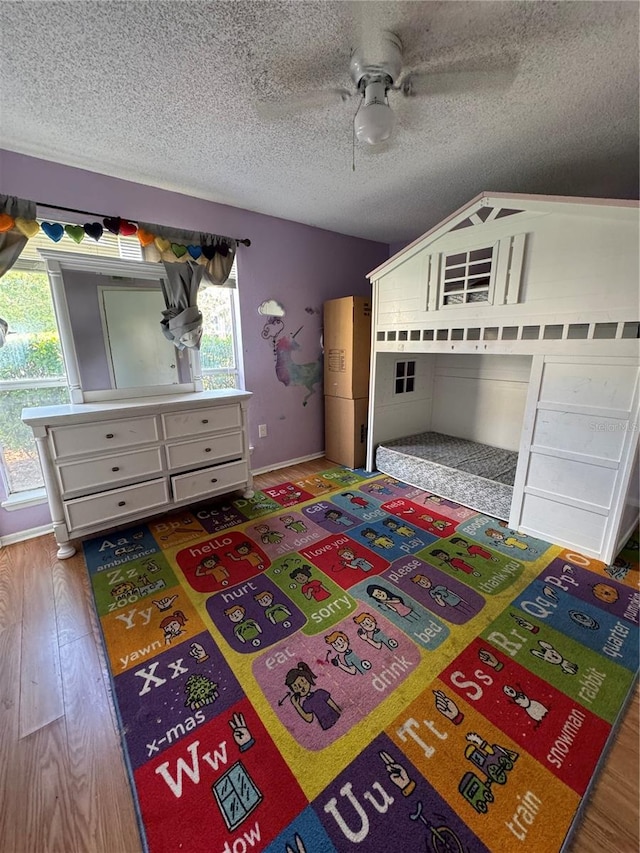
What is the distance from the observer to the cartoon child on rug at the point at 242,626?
5.12ft

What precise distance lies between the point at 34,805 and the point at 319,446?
3156mm

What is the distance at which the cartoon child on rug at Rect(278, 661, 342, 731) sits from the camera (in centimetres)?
124

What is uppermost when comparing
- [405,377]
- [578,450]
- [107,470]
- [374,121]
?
[374,121]

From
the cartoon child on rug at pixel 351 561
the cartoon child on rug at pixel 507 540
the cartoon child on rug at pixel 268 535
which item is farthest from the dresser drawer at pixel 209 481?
the cartoon child on rug at pixel 507 540

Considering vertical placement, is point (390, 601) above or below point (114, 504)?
below

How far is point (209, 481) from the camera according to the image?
104 inches

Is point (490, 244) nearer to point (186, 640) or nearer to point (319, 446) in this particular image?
point (319, 446)

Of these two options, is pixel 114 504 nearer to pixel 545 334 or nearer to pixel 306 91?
pixel 306 91

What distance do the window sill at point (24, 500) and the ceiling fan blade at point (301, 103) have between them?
274cm

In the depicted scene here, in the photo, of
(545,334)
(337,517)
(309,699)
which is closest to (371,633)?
(309,699)

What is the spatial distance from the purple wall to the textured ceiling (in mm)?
130

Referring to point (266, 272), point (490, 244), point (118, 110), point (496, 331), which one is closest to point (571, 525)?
point (496, 331)

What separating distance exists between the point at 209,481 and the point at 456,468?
1991 millimetres

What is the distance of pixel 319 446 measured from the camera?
12.8 ft
